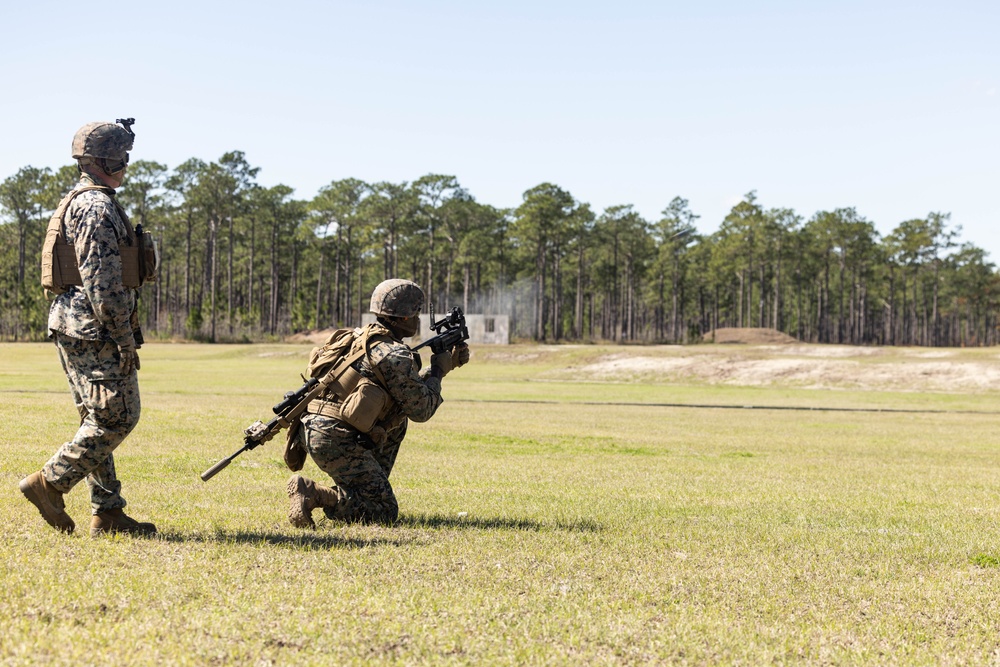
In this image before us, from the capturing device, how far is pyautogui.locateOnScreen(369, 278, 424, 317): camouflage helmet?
7.35m

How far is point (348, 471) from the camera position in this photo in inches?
287

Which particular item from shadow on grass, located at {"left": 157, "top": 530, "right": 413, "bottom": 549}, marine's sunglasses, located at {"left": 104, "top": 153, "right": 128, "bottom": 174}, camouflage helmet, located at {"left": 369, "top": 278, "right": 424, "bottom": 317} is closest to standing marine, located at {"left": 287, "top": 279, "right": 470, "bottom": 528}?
camouflage helmet, located at {"left": 369, "top": 278, "right": 424, "bottom": 317}

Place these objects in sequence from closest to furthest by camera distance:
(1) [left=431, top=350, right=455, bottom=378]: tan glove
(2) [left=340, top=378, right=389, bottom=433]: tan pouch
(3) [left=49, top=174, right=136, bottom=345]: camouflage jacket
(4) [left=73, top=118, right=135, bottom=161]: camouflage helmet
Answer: (3) [left=49, top=174, right=136, bottom=345]: camouflage jacket → (4) [left=73, top=118, right=135, bottom=161]: camouflage helmet → (2) [left=340, top=378, right=389, bottom=433]: tan pouch → (1) [left=431, top=350, right=455, bottom=378]: tan glove

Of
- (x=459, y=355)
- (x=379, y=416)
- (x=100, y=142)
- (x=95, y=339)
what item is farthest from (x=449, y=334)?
(x=100, y=142)

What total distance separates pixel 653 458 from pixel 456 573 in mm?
8417

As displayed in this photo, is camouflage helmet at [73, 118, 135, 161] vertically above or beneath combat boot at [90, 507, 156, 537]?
above

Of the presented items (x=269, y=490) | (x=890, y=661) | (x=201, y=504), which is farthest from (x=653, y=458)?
(x=890, y=661)

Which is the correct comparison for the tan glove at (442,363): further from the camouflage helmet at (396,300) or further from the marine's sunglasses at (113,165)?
the marine's sunglasses at (113,165)

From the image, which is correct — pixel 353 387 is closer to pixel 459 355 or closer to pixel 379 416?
pixel 379 416

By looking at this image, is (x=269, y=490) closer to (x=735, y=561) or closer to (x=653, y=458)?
(x=735, y=561)

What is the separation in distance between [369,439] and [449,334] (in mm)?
1060

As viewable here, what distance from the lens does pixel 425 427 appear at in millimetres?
17219

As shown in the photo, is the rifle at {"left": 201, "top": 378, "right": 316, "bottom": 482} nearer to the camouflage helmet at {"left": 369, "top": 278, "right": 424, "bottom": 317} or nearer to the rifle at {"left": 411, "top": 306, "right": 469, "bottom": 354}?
the camouflage helmet at {"left": 369, "top": 278, "right": 424, "bottom": 317}

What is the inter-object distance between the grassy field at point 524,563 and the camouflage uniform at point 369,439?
0.22 metres
